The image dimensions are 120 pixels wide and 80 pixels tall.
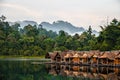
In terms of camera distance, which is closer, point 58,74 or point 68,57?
point 58,74

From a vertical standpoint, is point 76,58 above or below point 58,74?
above

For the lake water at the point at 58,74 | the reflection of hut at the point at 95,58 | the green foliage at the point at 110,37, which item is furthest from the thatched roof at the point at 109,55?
the green foliage at the point at 110,37

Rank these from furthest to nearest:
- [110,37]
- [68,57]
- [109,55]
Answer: [110,37] → [68,57] → [109,55]

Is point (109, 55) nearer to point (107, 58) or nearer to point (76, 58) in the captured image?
point (107, 58)

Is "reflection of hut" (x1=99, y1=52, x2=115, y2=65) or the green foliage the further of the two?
the green foliage

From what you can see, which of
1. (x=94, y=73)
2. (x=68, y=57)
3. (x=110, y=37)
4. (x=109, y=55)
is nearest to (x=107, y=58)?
(x=109, y=55)

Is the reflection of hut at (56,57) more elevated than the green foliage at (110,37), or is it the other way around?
the green foliage at (110,37)

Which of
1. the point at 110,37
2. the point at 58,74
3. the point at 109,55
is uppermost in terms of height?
the point at 110,37

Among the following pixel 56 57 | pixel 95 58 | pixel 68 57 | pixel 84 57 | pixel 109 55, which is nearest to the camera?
pixel 109 55

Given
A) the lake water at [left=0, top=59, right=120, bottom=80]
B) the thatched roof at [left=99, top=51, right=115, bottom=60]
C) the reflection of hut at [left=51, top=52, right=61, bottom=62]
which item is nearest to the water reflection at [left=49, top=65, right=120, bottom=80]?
the lake water at [left=0, top=59, right=120, bottom=80]

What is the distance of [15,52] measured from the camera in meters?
51.3

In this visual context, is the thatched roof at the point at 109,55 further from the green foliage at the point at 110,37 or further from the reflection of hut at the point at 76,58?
the green foliage at the point at 110,37

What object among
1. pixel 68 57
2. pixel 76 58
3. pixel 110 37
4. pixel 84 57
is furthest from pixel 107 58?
pixel 110 37

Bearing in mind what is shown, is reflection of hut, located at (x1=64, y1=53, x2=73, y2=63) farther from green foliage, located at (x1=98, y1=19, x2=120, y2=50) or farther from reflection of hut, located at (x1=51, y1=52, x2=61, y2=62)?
green foliage, located at (x1=98, y1=19, x2=120, y2=50)
